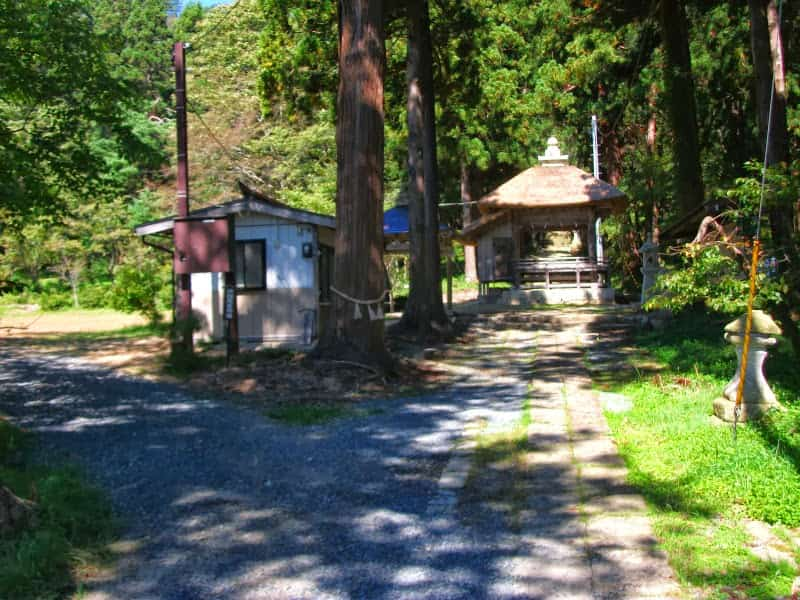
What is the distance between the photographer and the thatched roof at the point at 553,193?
26156 mm

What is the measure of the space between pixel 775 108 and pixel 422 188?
25.9 ft

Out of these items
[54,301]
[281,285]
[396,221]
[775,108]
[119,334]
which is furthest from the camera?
[54,301]

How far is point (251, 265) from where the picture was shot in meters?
17.1

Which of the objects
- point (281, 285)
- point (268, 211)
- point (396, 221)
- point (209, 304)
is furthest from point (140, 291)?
point (268, 211)

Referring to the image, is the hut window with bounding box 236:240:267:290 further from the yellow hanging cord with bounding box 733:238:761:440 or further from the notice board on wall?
the yellow hanging cord with bounding box 733:238:761:440

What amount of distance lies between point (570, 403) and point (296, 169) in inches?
1205

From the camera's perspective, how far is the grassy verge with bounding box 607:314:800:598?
14.8 feet

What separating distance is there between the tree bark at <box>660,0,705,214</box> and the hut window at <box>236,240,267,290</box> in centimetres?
931

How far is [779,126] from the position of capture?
37.3 feet

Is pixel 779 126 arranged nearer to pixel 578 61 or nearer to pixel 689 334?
pixel 689 334

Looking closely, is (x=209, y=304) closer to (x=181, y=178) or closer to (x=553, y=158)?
(x=181, y=178)

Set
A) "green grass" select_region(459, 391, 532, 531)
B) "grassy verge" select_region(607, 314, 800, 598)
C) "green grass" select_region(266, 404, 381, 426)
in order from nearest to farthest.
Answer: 1. "grassy verge" select_region(607, 314, 800, 598)
2. "green grass" select_region(459, 391, 532, 531)
3. "green grass" select_region(266, 404, 381, 426)

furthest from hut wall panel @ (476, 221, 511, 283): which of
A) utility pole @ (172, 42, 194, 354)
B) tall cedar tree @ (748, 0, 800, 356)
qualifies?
tall cedar tree @ (748, 0, 800, 356)

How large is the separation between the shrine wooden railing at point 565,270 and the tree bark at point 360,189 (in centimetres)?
1553
